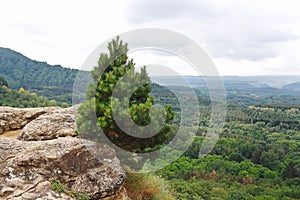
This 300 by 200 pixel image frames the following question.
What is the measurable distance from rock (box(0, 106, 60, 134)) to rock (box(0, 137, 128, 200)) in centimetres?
545

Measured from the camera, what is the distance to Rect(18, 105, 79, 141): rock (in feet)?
30.2

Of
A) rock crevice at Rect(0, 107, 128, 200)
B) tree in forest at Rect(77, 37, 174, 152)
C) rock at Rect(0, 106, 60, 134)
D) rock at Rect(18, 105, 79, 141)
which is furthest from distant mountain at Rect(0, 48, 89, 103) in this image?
rock crevice at Rect(0, 107, 128, 200)

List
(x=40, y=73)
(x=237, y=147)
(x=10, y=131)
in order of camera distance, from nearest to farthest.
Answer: (x=10, y=131), (x=237, y=147), (x=40, y=73)

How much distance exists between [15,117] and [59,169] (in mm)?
7184

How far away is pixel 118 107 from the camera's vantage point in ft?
Result: 23.6

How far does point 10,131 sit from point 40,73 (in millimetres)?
122618

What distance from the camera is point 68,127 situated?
9547 mm

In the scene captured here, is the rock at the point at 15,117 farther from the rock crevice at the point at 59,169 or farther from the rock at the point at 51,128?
the rock crevice at the point at 59,169

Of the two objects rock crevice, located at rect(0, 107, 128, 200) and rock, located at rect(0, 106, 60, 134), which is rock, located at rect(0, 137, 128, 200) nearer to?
rock crevice, located at rect(0, 107, 128, 200)

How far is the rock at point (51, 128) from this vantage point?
9203 millimetres

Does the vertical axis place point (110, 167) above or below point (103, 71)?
below

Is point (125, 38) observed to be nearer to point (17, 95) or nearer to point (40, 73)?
point (17, 95)

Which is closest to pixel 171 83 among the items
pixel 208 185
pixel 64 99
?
pixel 208 185

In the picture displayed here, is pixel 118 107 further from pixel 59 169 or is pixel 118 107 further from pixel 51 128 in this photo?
pixel 51 128
